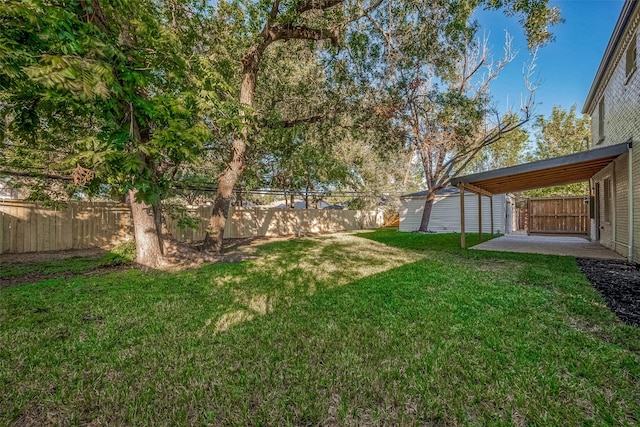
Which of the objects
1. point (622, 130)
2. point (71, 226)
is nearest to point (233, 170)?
point (71, 226)

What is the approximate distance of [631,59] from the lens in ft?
19.7

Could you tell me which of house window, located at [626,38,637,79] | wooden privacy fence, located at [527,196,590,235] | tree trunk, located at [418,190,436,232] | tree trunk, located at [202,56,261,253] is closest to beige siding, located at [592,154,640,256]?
house window, located at [626,38,637,79]

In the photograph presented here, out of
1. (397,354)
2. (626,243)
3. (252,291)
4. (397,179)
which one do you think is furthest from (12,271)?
(397,179)

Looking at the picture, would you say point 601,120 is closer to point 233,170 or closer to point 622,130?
point 622,130

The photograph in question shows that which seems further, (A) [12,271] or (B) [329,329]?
(A) [12,271]

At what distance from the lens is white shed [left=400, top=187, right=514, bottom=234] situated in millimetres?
14445

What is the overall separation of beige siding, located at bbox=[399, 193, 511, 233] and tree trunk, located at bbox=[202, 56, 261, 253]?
12.2 metres

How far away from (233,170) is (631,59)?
914 cm

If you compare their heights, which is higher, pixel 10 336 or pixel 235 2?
pixel 235 2

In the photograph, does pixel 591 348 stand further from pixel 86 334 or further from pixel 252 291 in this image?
pixel 86 334

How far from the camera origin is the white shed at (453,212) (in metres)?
14.4

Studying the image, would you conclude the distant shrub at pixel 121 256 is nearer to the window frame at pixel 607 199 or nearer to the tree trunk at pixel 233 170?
the tree trunk at pixel 233 170

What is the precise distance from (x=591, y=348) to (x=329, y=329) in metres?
2.20

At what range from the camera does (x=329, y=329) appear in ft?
9.17
